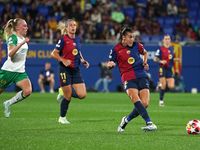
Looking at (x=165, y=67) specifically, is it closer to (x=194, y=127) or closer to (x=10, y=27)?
(x=10, y=27)

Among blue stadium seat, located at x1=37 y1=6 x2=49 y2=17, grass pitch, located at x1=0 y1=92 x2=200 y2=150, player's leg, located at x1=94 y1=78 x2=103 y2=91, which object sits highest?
blue stadium seat, located at x1=37 y1=6 x2=49 y2=17

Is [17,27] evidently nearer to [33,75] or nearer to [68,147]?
[68,147]

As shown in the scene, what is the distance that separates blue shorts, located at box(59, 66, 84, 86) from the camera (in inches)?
411

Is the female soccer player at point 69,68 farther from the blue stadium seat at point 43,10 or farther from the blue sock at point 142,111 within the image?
the blue stadium seat at point 43,10

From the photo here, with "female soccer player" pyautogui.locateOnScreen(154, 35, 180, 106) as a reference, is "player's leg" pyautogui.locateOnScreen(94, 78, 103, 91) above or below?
below

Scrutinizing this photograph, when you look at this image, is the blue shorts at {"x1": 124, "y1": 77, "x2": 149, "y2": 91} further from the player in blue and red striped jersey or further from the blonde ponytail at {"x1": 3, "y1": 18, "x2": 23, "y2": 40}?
the blonde ponytail at {"x1": 3, "y1": 18, "x2": 23, "y2": 40}

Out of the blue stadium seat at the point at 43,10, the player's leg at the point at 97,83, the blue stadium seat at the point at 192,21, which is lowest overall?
the player's leg at the point at 97,83

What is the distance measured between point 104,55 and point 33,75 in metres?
4.39

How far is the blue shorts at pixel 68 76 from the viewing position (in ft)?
34.3

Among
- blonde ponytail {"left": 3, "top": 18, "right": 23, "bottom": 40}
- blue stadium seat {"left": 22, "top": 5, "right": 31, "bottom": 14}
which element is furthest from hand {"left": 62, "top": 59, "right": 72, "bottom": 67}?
blue stadium seat {"left": 22, "top": 5, "right": 31, "bottom": 14}

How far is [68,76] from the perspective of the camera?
10.5 m

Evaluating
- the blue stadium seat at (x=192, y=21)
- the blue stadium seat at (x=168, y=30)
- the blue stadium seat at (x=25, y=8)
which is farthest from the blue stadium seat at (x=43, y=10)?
the blue stadium seat at (x=192, y=21)

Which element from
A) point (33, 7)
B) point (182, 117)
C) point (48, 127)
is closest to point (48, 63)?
point (33, 7)

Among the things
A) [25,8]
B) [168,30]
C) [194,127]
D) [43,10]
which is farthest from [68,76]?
[168,30]
